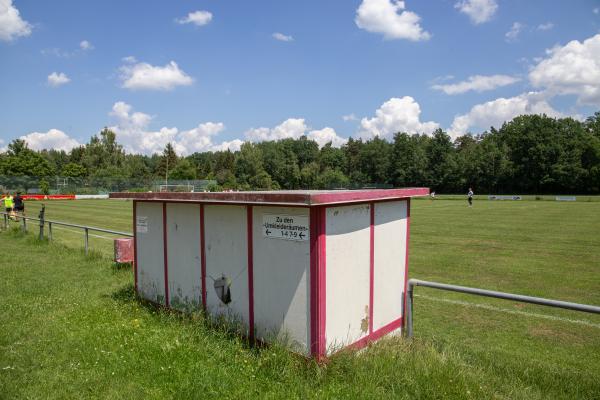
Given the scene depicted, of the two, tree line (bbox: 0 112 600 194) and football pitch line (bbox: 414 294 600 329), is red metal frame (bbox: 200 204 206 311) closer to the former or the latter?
football pitch line (bbox: 414 294 600 329)

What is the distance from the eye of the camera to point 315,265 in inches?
170

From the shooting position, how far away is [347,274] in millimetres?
4648

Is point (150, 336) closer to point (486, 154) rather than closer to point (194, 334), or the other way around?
point (194, 334)

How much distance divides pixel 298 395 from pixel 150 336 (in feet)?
7.50

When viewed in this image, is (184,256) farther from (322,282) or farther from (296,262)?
(322,282)

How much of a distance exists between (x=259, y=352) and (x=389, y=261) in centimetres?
193

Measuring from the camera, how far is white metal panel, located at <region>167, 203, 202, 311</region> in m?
5.96

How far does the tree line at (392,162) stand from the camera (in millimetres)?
78062

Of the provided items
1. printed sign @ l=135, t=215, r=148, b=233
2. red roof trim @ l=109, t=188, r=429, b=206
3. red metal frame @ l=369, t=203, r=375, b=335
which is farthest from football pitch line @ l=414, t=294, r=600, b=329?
printed sign @ l=135, t=215, r=148, b=233

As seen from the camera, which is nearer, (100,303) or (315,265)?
(315,265)

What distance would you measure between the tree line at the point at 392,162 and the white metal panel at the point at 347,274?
7486cm

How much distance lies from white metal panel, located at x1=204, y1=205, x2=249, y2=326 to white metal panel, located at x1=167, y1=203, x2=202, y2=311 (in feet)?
0.77

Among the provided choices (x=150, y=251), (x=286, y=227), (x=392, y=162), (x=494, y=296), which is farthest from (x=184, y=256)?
(x=392, y=162)

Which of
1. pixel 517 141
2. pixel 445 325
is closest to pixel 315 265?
pixel 445 325
